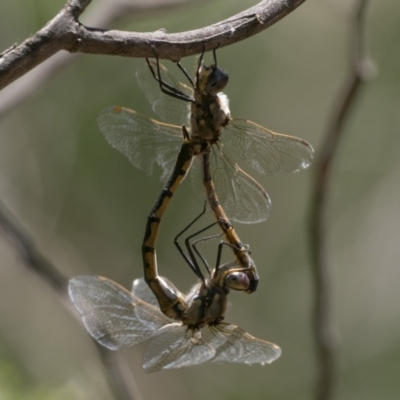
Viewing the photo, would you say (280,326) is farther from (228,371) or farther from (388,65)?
(388,65)

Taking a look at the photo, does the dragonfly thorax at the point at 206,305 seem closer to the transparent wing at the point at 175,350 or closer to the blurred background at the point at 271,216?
the transparent wing at the point at 175,350

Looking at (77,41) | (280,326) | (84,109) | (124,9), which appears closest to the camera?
(77,41)

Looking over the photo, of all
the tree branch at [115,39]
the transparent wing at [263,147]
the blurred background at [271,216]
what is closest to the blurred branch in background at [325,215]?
the transparent wing at [263,147]

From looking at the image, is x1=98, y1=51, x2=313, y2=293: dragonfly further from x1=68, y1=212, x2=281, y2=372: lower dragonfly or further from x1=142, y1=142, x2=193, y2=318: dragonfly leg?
x1=68, y1=212, x2=281, y2=372: lower dragonfly

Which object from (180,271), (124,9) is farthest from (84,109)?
(124,9)

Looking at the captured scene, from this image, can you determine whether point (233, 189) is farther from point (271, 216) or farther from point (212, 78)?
point (271, 216)

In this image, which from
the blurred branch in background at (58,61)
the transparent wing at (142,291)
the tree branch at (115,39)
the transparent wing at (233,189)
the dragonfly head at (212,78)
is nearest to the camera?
the tree branch at (115,39)
